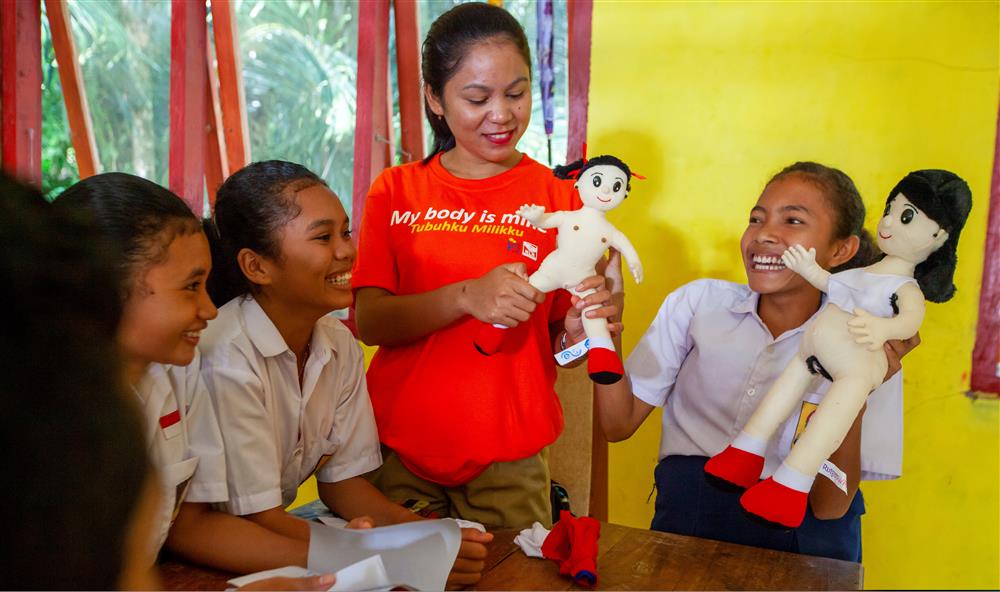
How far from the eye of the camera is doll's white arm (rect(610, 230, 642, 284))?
1.10 metres

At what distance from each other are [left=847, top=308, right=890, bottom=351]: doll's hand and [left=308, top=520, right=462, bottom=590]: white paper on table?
534 mm

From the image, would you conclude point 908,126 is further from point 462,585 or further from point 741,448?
point 462,585

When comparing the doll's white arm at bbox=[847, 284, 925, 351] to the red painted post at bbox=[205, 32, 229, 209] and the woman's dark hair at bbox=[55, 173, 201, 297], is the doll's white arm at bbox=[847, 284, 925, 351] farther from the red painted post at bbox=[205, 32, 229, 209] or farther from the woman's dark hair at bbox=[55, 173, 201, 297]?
the red painted post at bbox=[205, 32, 229, 209]

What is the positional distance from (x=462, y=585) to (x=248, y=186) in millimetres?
666

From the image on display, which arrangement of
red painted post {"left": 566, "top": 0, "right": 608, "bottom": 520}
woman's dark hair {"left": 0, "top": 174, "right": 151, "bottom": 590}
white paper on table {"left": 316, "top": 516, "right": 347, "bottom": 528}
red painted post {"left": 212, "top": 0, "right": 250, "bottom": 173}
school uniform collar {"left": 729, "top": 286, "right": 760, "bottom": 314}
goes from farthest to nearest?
red painted post {"left": 212, "top": 0, "right": 250, "bottom": 173} → red painted post {"left": 566, "top": 0, "right": 608, "bottom": 520} → school uniform collar {"left": 729, "top": 286, "right": 760, "bottom": 314} → white paper on table {"left": 316, "top": 516, "right": 347, "bottom": 528} → woman's dark hair {"left": 0, "top": 174, "right": 151, "bottom": 590}

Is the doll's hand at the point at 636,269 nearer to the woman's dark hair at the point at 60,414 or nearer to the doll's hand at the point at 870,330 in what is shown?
the doll's hand at the point at 870,330

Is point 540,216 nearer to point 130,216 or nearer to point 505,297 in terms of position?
point 505,297

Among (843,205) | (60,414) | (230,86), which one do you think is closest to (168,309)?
(60,414)

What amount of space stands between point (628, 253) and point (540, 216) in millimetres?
132

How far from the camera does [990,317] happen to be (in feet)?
5.79

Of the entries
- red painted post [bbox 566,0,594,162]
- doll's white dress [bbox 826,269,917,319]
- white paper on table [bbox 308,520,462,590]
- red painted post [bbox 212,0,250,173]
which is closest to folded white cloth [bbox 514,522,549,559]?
white paper on table [bbox 308,520,462,590]

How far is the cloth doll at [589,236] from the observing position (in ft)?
3.61

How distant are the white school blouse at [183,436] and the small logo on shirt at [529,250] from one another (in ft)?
1.66

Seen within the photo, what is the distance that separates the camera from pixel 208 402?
1085 millimetres
